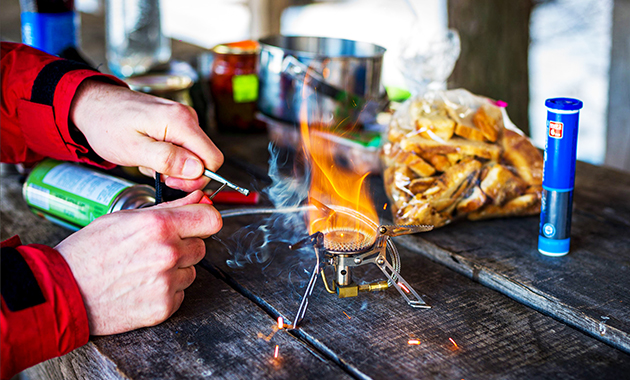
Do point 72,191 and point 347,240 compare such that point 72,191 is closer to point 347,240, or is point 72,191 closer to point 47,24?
point 347,240

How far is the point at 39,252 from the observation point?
834 mm

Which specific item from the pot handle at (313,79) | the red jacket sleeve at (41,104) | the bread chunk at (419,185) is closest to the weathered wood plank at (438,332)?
the bread chunk at (419,185)

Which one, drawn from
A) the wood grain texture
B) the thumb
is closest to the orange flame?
the thumb

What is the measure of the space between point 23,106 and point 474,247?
0.99 m

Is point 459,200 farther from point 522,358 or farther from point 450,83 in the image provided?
point 450,83

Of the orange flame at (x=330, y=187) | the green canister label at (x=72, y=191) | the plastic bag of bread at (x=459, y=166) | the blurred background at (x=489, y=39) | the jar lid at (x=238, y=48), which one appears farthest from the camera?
the blurred background at (x=489, y=39)

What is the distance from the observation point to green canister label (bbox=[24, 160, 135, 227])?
1.11 meters

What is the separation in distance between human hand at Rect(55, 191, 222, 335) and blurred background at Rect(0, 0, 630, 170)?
825 mm

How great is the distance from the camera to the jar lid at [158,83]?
63.6 inches

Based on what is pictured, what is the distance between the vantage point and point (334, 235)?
3.12ft

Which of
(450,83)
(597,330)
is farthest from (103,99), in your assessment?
(450,83)

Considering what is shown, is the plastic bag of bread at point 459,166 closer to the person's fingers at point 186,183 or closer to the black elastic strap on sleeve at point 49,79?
the person's fingers at point 186,183

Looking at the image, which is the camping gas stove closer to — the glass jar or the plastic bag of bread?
the plastic bag of bread

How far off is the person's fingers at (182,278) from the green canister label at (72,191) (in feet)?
0.85
